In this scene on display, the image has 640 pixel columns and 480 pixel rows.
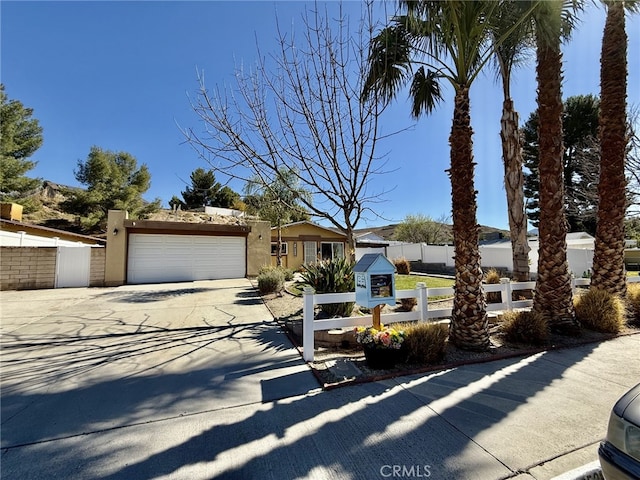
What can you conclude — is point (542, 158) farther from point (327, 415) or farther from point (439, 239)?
point (439, 239)

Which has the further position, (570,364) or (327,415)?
(570,364)

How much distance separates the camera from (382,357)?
3.99 metres

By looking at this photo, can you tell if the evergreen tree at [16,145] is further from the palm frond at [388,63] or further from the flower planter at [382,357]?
the flower planter at [382,357]

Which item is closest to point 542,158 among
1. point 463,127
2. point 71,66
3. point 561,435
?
point 463,127

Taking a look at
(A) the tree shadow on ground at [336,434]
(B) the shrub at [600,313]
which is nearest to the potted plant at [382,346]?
(A) the tree shadow on ground at [336,434]

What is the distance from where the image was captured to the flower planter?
3973 millimetres

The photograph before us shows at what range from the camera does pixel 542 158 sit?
605cm

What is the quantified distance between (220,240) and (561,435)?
50.2 feet

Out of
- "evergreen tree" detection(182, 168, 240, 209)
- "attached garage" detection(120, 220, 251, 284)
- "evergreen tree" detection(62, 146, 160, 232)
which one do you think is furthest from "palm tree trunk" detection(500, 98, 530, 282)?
"evergreen tree" detection(182, 168, 240, 209)

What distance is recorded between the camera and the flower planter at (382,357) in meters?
3.97

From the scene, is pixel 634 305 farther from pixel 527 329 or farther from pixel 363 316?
pixel 363 316

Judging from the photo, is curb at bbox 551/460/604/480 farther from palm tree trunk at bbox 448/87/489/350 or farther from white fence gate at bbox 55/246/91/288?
white fence gate at bbox 55/246/91/288

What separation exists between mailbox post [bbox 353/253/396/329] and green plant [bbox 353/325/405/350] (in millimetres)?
336

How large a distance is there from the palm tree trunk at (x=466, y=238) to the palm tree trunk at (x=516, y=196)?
4.60 metres
